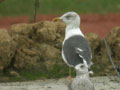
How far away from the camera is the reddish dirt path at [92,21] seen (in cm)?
1905

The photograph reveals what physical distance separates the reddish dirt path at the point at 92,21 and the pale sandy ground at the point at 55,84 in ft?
26.1

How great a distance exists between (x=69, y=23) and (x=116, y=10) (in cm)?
1270

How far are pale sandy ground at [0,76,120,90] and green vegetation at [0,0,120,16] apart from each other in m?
9.94

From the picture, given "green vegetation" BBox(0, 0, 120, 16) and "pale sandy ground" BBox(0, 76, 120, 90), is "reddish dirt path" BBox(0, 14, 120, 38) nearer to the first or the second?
"green vegetation" BBox(0, 0, 120, 16)

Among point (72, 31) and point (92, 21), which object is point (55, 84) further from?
point (92, 21)

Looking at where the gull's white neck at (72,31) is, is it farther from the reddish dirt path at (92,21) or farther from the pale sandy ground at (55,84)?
the reddish dirt path at (92,21)

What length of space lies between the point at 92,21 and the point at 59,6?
1.49 metres

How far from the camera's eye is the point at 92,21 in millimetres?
20516

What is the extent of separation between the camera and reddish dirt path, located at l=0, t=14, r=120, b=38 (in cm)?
1905

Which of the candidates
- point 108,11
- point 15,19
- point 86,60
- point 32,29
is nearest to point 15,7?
point 15,19

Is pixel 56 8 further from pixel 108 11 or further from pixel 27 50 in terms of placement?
pixel 27 50

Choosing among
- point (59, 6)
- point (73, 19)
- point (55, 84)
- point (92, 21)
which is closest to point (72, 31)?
point (73, 19)

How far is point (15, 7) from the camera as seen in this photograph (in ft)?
68.2

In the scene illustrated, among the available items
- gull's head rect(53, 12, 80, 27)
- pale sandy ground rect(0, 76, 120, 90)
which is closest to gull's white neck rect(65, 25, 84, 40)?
gull's head rect(53, 12, 80, 27)
